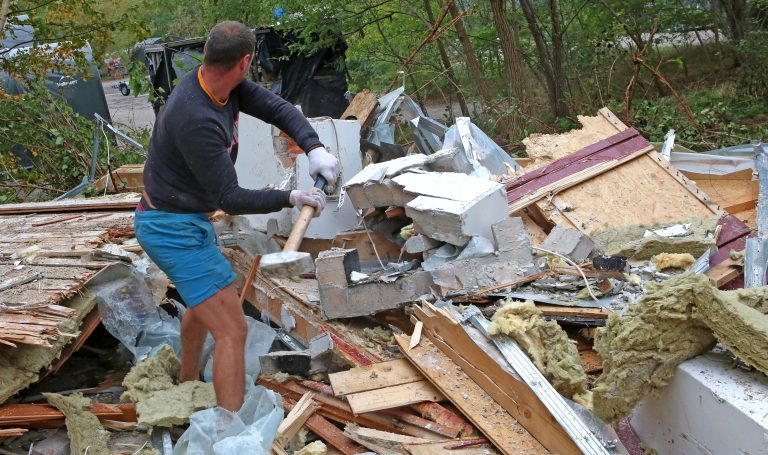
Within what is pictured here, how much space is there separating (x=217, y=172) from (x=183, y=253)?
A: 51 centimetres

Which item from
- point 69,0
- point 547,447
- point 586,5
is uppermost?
point 69,0

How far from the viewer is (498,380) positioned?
335 cm

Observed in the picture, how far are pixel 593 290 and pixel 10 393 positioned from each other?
2.98 m

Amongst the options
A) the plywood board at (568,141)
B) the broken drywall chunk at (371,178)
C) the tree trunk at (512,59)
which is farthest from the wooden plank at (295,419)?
the tree trunk at (512,59)

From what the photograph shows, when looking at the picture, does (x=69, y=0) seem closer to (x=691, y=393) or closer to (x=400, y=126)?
(x=400, y=126)

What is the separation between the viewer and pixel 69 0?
8539 mm

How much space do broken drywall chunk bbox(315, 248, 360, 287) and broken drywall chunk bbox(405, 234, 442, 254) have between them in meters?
0.50

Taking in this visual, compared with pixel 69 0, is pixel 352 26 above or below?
below

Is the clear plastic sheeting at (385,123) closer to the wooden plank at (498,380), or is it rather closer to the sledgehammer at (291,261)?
the wooden plank at (498,380)

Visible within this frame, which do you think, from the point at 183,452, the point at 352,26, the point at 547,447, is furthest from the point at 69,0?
the point at 547,447

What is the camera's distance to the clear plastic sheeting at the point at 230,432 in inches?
125

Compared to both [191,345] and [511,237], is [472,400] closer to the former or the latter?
[511,237]

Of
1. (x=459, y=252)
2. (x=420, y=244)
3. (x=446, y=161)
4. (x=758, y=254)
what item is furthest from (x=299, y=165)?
(x=758, y=254)

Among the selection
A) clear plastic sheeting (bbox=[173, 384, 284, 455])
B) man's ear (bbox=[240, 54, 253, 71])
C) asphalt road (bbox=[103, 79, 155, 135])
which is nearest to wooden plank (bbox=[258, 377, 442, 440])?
clear plastic sheeting (bbox=[173, 384, 284, 455])
